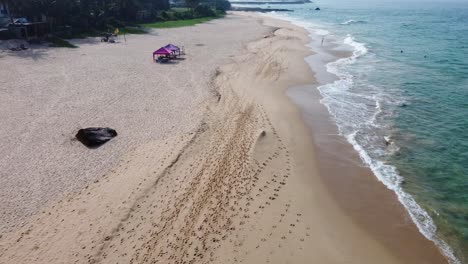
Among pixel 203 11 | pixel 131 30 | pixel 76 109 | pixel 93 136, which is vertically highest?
pixel 203 11

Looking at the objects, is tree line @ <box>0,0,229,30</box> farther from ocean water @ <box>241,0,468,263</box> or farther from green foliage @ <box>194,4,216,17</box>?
ocean water @ <box>241,0,468,263</box>

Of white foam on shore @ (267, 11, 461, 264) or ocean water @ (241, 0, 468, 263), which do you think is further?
ocean water @ (241, 0, 468, 263)

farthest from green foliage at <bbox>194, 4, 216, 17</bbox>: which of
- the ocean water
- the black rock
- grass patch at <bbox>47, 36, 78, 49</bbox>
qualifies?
the black rock

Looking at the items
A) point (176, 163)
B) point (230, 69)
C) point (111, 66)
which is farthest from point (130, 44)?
point (176, 163)

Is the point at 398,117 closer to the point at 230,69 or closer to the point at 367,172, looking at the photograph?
the point at 367,172

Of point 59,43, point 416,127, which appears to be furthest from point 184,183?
point 59,43

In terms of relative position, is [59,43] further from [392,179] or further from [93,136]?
[392,179]
